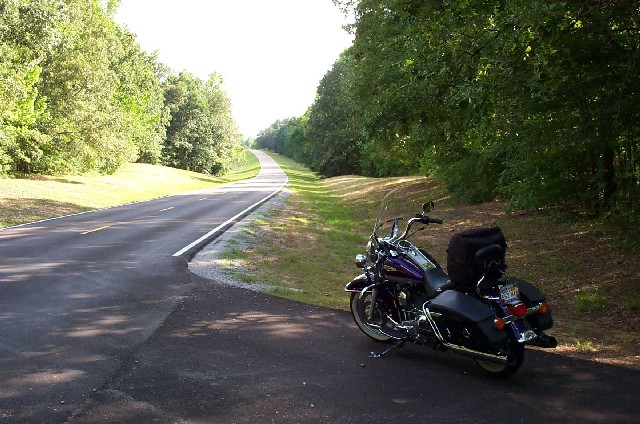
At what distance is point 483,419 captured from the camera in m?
4.47

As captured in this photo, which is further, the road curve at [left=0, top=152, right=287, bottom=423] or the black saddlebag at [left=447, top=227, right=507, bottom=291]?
the black saddlebag at [left=447, top=227, right=507, bottom=291]

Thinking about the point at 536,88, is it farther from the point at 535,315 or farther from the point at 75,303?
the point at 75,303

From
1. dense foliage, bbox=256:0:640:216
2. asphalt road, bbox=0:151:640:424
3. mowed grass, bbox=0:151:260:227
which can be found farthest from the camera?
mowed grass, bbox=0:151:260:227

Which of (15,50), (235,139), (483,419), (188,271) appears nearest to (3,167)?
(15,50)

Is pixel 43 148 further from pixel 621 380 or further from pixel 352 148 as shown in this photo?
pixel 621 380

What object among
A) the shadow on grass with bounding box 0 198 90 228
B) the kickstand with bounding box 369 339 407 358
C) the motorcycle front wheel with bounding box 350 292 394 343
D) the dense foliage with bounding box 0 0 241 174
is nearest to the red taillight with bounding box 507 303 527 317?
the kickstand with bounding box 369 339 407 358

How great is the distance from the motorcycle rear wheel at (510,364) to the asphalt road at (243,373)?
112 mm

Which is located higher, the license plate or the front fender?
the license plate

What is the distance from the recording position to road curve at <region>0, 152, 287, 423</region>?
4996 millimetres

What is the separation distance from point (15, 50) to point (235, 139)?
→ 62636 mm

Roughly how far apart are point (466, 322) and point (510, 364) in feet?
1.72

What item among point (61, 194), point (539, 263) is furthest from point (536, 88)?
point (61, 194)

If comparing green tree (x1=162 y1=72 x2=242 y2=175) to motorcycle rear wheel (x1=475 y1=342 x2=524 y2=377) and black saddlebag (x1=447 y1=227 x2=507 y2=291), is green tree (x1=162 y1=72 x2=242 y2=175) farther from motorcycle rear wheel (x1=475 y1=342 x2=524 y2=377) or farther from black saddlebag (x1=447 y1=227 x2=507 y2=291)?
motorcycle rear wheel (x1=475 y1=342 x2=524 y2=377)

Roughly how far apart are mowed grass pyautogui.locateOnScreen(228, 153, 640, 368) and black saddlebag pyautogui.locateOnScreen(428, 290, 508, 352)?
1799mm
